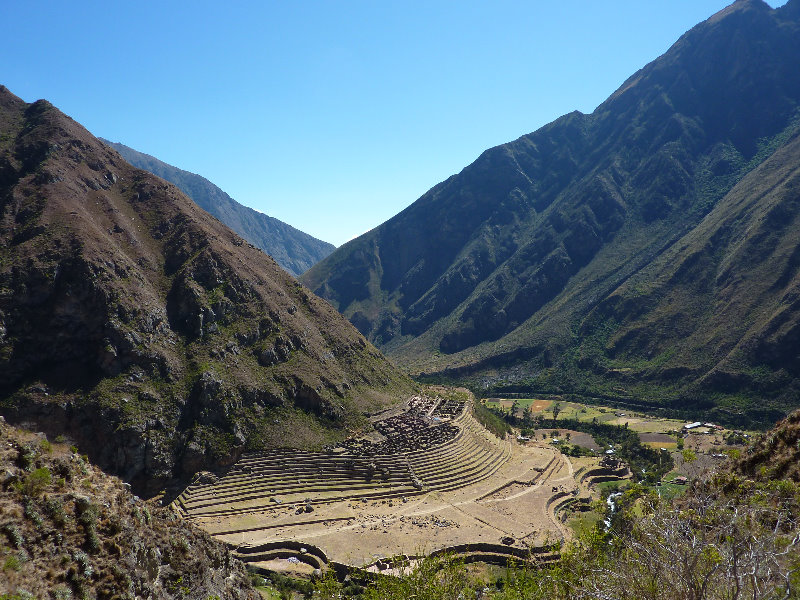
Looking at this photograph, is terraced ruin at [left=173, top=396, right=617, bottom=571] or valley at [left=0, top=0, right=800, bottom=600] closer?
Result: valley at [left=0, top=0, right=800, bottom=600]

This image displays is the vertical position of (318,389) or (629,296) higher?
(318,389)

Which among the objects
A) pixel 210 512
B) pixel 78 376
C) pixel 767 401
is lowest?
pixel 767 401

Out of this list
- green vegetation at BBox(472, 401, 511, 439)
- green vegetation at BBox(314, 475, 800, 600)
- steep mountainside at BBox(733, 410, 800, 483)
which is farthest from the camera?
green vegetation at BBox(472, 401, 511, 439)

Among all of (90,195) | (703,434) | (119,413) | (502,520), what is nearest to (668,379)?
(703,434)

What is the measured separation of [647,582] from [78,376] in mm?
52016

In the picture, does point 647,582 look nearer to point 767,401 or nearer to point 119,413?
point 119,413

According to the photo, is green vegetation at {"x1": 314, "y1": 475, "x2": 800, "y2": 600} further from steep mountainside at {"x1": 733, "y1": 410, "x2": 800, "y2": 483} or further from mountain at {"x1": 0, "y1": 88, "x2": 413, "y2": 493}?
mountain at {"x1": 0, "y1": 88, "x2": 413, "y2": 493}

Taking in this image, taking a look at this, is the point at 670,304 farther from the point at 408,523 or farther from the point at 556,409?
the point at 408,523

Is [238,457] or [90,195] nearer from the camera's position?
[238,457]

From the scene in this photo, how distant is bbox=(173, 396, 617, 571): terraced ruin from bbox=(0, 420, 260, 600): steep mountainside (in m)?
15.1

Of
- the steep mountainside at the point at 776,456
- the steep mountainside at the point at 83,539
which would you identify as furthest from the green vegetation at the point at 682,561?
the steep mountainside at the point at 83,539

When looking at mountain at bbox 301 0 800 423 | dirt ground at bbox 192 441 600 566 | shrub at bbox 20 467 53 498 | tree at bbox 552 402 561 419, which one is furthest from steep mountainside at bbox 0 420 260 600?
mountain at bbox 301 0 800 423

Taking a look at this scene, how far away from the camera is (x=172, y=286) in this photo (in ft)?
208

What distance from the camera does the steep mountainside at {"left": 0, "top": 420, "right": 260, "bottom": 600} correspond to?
14141mm
